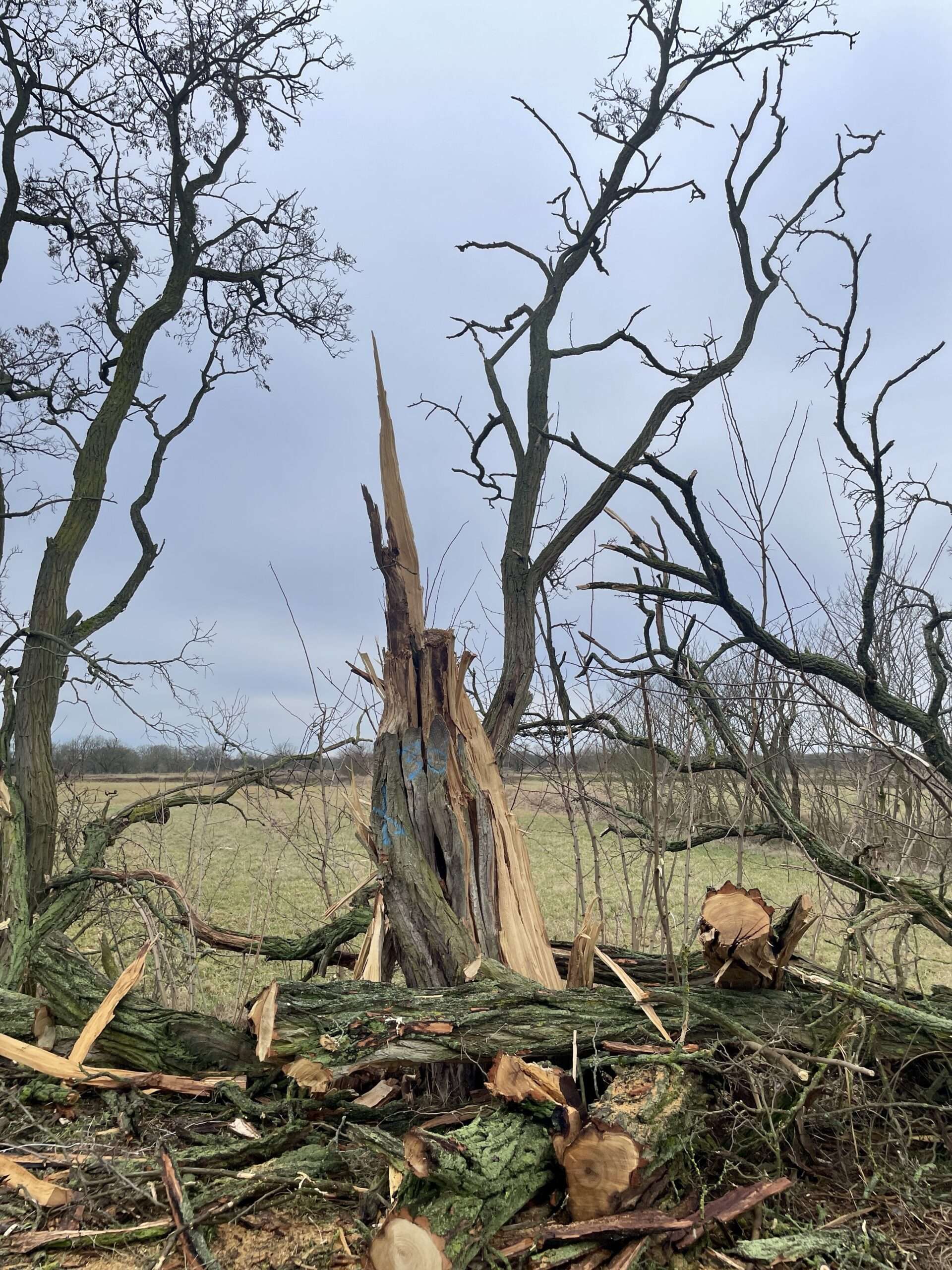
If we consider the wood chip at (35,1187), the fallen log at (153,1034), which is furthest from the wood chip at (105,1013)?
the wood chip at (35,1187)

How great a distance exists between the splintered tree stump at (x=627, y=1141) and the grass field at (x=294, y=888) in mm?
1108

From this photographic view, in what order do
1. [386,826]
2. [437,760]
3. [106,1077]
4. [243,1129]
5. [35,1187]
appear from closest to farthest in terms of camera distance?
[35,1187]
[243,1129]
[106,1077]
[386,826]
[437,760]

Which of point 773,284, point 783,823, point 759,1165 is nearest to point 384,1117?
point 759,1165

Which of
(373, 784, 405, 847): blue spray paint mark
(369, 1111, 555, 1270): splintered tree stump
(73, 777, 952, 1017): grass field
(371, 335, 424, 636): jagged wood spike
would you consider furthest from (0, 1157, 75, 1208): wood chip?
(371, 335, 424, 636): jagged wood spike

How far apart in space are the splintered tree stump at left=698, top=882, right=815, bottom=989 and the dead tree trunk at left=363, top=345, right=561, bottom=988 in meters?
0.96

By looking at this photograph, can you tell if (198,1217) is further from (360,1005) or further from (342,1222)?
(360,1005)

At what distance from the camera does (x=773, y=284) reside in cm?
719

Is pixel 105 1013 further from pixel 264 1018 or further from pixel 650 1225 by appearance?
pixel 650 1225

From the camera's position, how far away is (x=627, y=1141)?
202cm

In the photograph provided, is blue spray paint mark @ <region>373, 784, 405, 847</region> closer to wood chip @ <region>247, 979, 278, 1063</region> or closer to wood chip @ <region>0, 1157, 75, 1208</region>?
wood chip @ <region>247, 979, 278, 1063</region>

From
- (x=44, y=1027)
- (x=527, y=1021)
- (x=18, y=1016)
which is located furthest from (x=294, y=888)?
(x=527, y=1021)

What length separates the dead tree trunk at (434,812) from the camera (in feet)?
10.5

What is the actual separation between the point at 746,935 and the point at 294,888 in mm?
12779

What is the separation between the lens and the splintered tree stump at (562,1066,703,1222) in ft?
6.63
